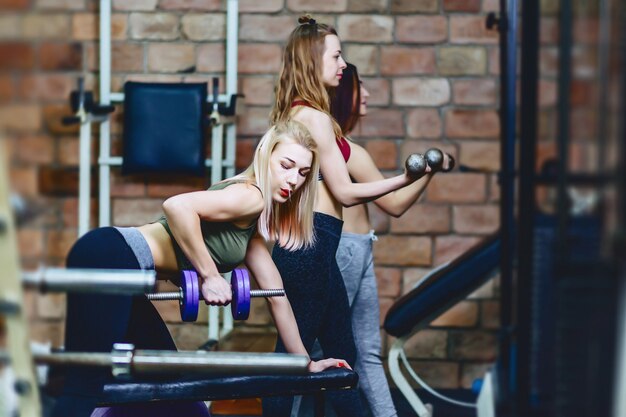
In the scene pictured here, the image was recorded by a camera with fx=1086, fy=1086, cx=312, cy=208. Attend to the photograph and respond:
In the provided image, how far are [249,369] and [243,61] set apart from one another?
2.50m

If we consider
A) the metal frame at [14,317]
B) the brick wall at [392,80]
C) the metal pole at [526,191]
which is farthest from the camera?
the brick wall at [392,80]

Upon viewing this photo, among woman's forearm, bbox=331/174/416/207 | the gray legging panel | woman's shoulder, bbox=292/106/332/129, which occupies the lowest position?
the gray legging panel

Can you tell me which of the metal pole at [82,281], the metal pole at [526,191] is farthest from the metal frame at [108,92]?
the metal pole at [82,281]

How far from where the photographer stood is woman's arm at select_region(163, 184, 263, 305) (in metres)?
2.28

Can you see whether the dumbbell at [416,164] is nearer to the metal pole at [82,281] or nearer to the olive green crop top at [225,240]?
the olive green crop top at [225,240]

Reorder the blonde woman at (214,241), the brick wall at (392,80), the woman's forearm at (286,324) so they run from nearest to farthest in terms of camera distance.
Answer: the blonde woman at (214,241) → the woman's forearm at (286,324) → the brick wall at (392,80)

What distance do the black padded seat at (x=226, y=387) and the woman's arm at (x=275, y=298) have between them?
333 millimetres

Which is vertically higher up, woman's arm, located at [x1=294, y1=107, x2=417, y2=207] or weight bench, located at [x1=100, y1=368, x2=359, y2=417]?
woman's arm, located at [x1=294, y1=107, x2=417, y2=207]

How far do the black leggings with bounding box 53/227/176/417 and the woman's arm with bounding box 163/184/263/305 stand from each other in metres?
0.13

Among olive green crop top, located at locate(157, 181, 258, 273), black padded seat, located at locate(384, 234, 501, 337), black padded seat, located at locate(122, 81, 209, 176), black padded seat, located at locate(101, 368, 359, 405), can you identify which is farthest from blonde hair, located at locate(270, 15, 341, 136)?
black padded seat, located at locate(122, 81, 209, 176)

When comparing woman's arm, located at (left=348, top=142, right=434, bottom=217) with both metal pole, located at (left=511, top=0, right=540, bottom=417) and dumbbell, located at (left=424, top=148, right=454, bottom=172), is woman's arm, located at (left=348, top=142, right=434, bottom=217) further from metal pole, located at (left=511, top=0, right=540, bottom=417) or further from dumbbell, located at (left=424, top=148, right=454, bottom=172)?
metal pole, located at (left=511, top=0, right=540, bottom=417)

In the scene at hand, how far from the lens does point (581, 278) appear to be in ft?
4.18

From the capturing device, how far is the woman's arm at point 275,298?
Result: 95.0 inches

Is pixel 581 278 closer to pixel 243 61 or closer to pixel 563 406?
pixel 563 406
